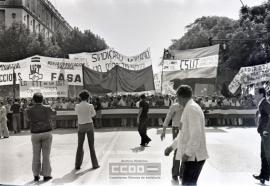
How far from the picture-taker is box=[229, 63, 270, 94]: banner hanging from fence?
79.8 feet

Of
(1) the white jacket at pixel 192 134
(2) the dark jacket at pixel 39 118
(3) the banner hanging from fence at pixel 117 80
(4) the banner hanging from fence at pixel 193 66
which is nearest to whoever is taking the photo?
(1) the white jacket at pixel 192 134

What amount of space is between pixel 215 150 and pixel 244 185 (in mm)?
4908

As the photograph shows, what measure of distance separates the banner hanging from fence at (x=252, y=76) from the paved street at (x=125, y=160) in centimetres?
724

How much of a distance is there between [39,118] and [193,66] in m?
15.5

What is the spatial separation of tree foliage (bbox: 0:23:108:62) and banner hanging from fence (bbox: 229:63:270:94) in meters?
22.1

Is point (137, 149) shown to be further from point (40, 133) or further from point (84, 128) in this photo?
point (40, 133)

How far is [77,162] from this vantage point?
408 inches

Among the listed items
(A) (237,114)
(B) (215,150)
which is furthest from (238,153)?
(A) (237,114)

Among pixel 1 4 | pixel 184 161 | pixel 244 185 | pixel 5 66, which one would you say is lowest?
pixel 244 185

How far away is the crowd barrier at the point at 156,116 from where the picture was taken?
23719 mm

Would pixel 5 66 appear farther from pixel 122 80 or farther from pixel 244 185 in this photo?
pixel 244 185

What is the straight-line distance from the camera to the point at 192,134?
5.71m

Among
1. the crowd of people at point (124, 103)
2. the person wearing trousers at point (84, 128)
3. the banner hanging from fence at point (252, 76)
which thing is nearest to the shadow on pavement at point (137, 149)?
the person wearing trousers at point (84, 128)

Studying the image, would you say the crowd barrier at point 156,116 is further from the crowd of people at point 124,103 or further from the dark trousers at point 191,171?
the dark trousers at point 191,171
